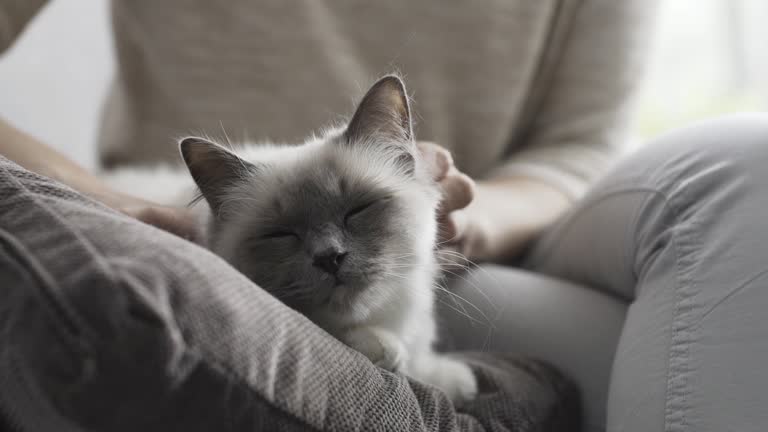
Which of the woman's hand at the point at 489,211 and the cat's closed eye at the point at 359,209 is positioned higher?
the cat's closed eye at the point at 359,209

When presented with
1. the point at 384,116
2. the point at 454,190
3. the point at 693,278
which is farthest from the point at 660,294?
the point at 384,116

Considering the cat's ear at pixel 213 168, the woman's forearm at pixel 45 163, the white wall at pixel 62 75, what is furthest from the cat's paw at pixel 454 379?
the white wall at pixel 62 75

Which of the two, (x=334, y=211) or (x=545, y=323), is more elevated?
(x=334, y=211)

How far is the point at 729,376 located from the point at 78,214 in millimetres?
741

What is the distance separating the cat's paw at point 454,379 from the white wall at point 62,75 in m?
1.65

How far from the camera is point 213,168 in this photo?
91 cm

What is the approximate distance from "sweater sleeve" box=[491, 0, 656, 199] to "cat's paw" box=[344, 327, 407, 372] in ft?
2.93

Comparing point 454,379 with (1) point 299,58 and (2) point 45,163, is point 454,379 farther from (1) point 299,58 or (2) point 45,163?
(1) point 299,58

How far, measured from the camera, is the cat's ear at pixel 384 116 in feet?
2.99

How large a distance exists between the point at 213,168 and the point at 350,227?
0.25 meters

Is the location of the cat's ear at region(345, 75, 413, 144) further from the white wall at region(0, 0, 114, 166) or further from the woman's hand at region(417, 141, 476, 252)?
the white wall at region(0, 0, 114, 166)

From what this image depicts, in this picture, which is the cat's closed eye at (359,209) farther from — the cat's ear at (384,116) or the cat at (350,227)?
the cat's ear at (384,116)

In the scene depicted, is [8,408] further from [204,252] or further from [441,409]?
[441,409]

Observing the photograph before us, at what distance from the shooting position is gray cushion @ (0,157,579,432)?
450 mm
